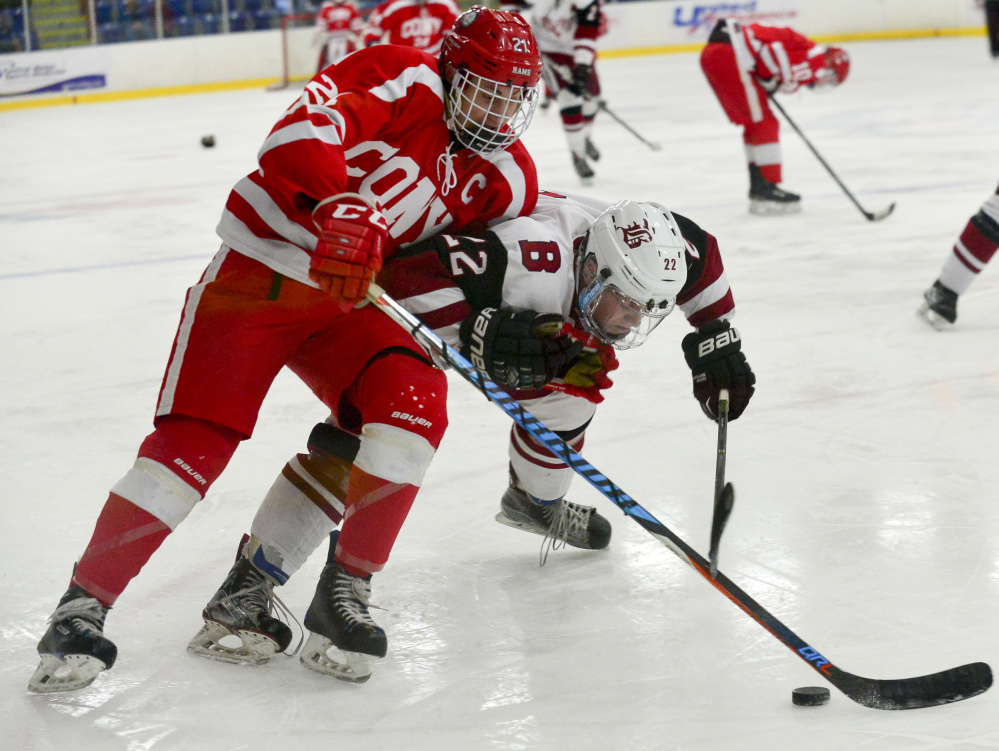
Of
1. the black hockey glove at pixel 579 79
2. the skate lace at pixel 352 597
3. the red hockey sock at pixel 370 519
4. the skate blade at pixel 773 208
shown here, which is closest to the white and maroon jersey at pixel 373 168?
the red hockey sock at pixel 370 519

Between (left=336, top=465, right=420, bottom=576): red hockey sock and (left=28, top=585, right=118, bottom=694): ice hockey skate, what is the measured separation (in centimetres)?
34

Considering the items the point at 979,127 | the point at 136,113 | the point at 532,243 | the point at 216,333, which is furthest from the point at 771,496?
the point at 136,113

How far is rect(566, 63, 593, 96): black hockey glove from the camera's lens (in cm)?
611

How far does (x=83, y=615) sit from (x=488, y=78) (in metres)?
0.96

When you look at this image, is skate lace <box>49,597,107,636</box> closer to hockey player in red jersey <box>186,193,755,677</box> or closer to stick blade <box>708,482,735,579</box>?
hockey player in red jersey <box>186,193,755,677</box>

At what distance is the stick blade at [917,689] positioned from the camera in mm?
1509

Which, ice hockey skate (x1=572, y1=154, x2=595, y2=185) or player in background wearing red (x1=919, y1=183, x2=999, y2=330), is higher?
player in background wearing red (x1=919, y1=183, x2=999, y2=330)

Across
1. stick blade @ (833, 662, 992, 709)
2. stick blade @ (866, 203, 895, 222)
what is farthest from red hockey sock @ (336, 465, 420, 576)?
stick blade @ (866, 203, 895, 222)

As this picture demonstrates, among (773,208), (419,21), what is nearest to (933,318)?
(773,208)

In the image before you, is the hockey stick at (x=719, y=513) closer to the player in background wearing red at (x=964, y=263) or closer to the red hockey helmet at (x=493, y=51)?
the red hockey helmet at (x=493, y=51)

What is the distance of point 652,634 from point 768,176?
3.83 meters

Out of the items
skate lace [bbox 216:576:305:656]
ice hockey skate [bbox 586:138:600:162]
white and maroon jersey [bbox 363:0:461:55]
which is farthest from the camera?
white and maroon jersey [bbox 363:0:461:55]

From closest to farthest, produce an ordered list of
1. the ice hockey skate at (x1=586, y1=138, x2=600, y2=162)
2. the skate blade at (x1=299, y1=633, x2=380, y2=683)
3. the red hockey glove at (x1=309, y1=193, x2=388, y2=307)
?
1. the red hockey glove at (x1=309, y1=193, x2=388, y2=307)
2. the skate blade at (x1=299, y1=633, x2=380, y2=683)
3. the ice hockey skate at (x1=586, y1=138, x2=600, y2=162)

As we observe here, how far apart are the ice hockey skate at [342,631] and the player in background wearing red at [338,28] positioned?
396 inches
